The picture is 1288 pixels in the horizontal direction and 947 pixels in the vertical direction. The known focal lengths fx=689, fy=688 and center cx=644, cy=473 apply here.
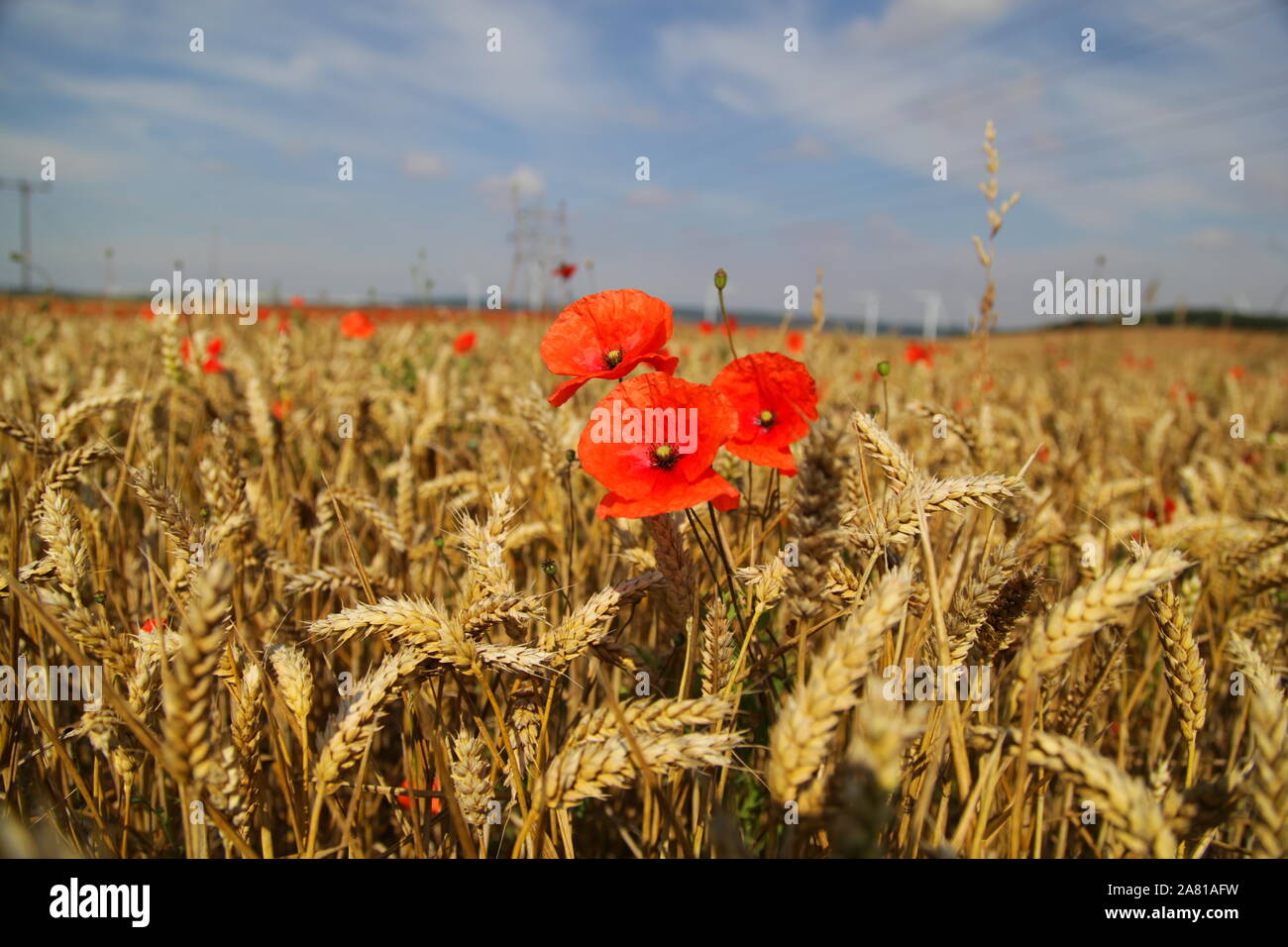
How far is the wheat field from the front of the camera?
0.83 metres

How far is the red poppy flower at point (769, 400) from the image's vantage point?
1.15 m

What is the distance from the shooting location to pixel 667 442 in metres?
1.13

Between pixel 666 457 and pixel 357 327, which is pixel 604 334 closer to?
pixel 666 457

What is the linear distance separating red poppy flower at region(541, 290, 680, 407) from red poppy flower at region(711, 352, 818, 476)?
0.43ft

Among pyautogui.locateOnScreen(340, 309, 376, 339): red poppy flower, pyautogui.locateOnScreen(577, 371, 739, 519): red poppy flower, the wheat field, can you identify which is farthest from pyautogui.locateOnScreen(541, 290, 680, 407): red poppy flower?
pyautogui.locateOnScreen(340, 309, 376, 339): red poppy flower

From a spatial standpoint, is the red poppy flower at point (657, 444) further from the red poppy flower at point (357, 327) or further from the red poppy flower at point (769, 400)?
the red poppy flower at point (357, 327)

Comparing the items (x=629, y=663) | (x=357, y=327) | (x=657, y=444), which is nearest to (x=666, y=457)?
(x=657, y=444)

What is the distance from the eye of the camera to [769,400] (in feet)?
4.02

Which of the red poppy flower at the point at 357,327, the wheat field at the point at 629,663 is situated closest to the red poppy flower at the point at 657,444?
the wheat field at the point at 629,663

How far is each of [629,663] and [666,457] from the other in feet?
1.30

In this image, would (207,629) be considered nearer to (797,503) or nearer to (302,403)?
(797,503)

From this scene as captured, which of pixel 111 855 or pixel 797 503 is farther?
pixel 111 855

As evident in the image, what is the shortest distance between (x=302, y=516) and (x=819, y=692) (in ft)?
5.75
